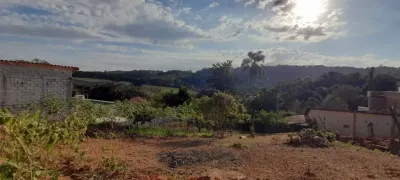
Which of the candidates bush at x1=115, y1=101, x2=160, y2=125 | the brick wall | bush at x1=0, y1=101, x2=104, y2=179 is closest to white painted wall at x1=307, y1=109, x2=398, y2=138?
bush at x1=115, y1=101, x2=160, y2=125

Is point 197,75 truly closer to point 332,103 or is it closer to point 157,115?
point 332,103

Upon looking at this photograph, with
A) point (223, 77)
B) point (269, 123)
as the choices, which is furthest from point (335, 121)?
point (223, 77)

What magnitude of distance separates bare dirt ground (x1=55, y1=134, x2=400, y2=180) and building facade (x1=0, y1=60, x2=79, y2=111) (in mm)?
3488

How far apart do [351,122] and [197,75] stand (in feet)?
174

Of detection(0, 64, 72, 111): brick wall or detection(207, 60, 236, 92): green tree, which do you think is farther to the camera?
detection(207, 60, 236, 92): green tree

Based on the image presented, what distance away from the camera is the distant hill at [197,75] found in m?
50.3

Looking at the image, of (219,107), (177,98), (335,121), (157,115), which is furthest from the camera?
(177,98)

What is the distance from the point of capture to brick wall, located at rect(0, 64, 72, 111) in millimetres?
12594

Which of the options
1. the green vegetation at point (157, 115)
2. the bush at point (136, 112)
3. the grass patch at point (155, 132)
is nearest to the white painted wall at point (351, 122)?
the green vegetation at point (157, 115)

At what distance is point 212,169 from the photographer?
8500 millimetres

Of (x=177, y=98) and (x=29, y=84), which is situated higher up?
(x=29, y=84)

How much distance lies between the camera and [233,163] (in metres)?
9.22

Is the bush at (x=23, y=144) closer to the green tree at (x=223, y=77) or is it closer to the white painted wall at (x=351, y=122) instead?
the white painted wall at (x=351, y=122)

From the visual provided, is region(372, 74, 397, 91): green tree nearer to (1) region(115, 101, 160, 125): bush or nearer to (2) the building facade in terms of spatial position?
(1) region(115, 101, 160, 125): bush
